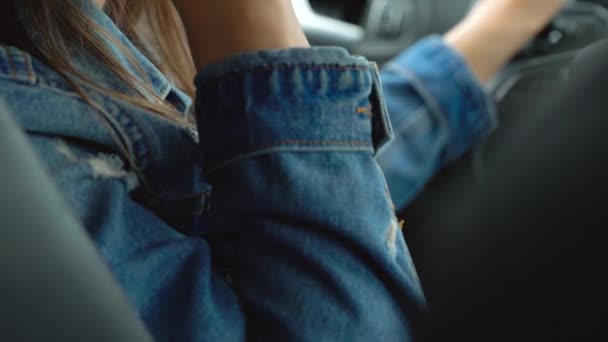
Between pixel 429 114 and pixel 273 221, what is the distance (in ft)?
1.18

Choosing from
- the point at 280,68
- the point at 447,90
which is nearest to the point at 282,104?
the point at 280,68

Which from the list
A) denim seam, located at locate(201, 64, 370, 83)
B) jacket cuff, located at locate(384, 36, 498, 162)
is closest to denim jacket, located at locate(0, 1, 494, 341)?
denim seam, located at locate(201, 64, 370, 83)

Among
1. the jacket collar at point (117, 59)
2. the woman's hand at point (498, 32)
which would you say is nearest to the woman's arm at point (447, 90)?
the woman's hand at point (498, 32)

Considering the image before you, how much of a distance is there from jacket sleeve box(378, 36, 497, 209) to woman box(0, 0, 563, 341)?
0.95ft

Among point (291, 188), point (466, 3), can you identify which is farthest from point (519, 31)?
point (291, 188)

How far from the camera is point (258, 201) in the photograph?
0.89 feet

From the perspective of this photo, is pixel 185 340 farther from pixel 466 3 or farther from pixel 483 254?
pixel 466 3

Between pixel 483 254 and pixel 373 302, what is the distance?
0.39 ft

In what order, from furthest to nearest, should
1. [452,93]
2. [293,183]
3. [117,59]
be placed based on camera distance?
[452,93]
[117,59]
[293,183]

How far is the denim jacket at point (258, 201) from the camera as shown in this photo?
0.26 m

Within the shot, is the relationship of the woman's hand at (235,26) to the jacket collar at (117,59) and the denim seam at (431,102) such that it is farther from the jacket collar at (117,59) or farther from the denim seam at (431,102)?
the denim seam at (431,102)

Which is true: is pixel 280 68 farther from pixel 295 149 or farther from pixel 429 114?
pixel 429 114

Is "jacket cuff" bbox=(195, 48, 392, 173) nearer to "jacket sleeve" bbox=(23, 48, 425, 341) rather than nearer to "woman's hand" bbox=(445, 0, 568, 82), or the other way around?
"jacket sleeve" bbox=(23, 48, 425, 341)

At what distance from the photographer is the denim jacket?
0.26 m
